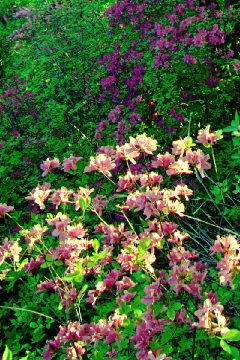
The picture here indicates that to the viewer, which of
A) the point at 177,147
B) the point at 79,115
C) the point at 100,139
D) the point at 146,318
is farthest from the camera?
the point at 79,115

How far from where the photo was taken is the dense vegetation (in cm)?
178

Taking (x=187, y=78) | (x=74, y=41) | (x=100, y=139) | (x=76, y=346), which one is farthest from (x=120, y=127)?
(x=74, y=41)

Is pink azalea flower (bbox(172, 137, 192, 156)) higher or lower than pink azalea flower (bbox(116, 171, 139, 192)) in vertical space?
higher

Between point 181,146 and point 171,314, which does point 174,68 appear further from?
point 171,314

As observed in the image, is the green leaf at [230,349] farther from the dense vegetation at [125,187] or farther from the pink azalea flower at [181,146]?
the pink azalea flower at [181,146]

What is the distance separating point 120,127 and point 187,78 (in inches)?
33.3

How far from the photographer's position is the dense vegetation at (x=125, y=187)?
1.78 metres

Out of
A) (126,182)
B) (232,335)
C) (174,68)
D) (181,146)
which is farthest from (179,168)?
(174,68)

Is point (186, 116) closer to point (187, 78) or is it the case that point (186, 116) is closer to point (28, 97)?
point (187, 78)

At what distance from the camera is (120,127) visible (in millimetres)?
3949

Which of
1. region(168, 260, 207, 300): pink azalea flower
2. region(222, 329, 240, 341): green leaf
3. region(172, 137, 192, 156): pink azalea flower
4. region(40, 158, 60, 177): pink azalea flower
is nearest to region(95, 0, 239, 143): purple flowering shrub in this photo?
region(40, 158, 60, 177): pink azalea flower

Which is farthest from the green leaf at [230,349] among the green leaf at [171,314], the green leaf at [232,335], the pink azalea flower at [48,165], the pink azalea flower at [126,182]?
the pink azalea flower at [48,165]

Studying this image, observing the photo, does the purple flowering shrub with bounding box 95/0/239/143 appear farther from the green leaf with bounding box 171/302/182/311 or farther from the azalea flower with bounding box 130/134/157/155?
the green leaf with bounding box 171/302/182/311

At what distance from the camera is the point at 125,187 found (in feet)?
6.57
